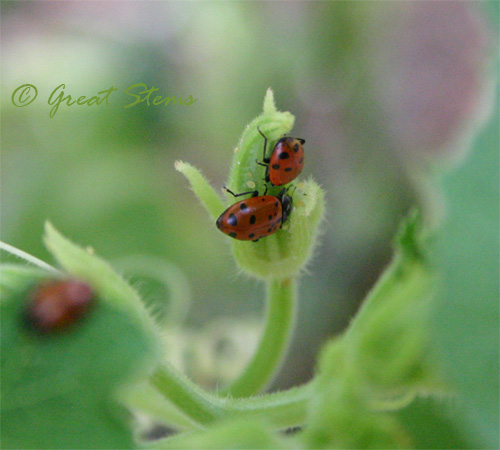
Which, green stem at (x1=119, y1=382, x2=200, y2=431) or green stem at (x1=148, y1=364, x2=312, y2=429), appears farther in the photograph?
green stem at (x1=119, y1=382, x2=200, y2=431)

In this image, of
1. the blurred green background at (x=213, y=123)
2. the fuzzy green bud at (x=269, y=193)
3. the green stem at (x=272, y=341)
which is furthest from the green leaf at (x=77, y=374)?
the blurred green background at (x=213, y=123)

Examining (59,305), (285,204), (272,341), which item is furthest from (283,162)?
(59,305)

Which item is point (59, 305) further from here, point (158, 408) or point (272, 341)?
point (272, 341)

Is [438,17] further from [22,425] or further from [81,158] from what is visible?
[22,425]

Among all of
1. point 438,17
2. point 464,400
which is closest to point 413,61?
point 438,17

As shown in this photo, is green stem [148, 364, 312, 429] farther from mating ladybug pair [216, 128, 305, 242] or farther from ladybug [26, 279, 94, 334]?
mating ladybug pair [216, 128, 305, 242]

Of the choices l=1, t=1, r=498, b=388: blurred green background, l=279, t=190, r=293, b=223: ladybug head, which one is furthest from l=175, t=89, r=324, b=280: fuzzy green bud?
l=1, t=1, r=498, b=388: blurred green background
